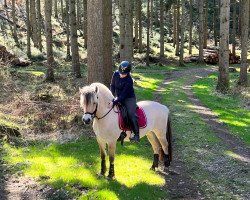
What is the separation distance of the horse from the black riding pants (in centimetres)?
31

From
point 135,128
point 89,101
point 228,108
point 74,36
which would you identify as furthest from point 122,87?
point 74,36

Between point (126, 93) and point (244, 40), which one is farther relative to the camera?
point (244, 40)

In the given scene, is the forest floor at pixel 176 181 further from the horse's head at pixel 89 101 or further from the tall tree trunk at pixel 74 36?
the tall tree trunk at pixel 74 36

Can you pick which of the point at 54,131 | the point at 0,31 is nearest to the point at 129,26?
the point at 54,131

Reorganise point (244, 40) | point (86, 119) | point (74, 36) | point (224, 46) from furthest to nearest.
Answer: point (244, 40)
point (74, 36)
point (224, 46)
point (86, 119)

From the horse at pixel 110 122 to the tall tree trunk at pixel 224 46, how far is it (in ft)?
49.9

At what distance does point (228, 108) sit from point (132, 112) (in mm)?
12176

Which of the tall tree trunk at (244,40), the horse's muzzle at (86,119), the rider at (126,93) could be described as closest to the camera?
the horse's muzzle at (86,119)

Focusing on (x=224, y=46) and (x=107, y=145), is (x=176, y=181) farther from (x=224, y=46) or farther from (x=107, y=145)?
(x=224, y=46)

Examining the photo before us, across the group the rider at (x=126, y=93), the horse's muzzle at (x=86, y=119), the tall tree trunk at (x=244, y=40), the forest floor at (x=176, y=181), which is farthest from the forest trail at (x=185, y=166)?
the tall tree trunk at (x=244, y=40)

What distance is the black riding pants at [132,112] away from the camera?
10047 mm

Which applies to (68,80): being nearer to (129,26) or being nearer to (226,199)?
(129,26)

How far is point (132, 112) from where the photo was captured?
10.1m

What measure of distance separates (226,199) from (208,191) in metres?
0.58
